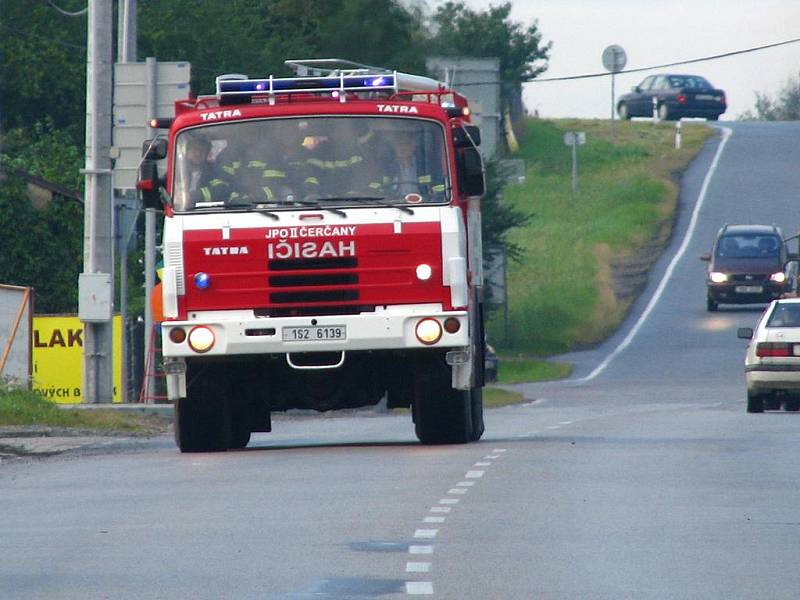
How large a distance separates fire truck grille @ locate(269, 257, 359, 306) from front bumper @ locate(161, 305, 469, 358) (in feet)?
0.57

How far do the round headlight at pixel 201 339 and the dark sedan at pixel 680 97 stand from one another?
241 feet

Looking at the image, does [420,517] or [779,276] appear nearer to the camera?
[420,517]

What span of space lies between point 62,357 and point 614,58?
45693mm

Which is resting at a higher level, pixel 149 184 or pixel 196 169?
pixel 196 169

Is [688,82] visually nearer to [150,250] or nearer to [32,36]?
[32,36]

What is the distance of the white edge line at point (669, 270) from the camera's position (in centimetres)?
4800

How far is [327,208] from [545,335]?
125 feet

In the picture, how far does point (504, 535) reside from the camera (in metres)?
12.3

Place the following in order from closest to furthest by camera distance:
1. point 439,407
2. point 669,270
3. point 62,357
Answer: point 439,407 < point 62,357 < point 669,270

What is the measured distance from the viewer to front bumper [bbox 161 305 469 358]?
18328mm

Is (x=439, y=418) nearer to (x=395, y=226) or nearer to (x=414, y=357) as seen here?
(x=414, y=357)

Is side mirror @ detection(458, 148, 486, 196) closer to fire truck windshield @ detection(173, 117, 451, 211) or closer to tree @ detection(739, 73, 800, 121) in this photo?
fire truck windshield @ detection(173, 117, 451, 211)

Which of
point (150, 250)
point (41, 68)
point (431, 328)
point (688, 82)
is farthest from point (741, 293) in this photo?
point (688, 82)

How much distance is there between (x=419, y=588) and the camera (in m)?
10.1
